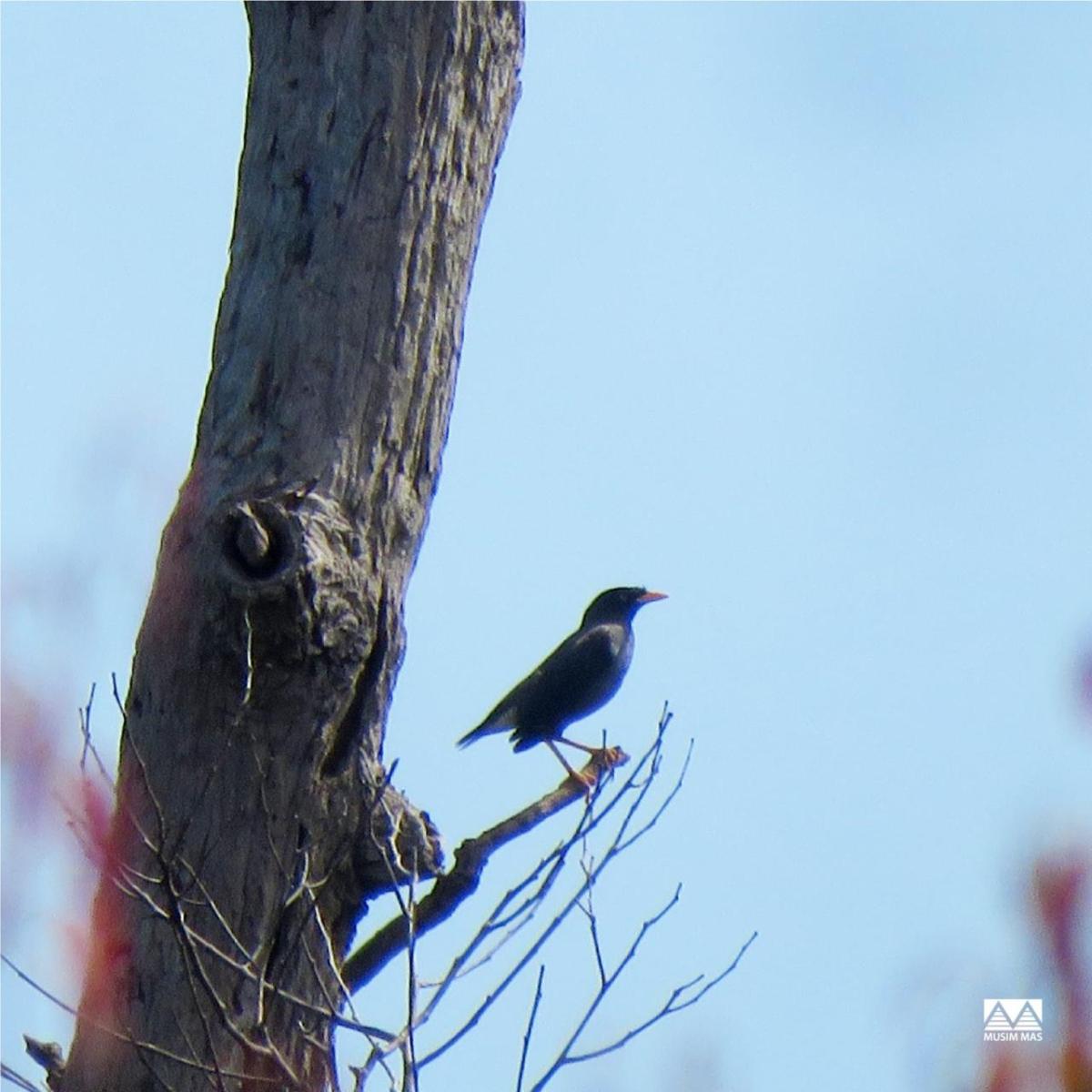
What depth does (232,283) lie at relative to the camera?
400 centimetres

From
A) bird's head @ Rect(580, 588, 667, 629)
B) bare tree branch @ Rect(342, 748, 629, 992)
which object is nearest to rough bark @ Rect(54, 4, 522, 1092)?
bare tree branch @ Rect(342, 748, 629, 992)

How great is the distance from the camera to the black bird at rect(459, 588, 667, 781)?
7.23 meters

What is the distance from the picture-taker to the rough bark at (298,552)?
3543 millimetres

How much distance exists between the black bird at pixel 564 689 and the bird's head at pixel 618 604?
0.11m

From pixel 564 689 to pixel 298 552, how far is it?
379cm

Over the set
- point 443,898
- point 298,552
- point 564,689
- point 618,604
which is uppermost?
point 618,604

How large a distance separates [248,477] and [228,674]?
471mm

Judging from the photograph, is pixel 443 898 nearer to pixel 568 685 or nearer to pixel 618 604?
pixel 568 685

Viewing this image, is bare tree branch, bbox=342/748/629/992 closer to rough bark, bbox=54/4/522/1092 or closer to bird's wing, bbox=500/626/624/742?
rough bark, bbox=54/4/522/1092

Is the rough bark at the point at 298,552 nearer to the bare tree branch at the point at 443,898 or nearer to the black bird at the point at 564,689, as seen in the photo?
the bare tree branch at the point at 443,898

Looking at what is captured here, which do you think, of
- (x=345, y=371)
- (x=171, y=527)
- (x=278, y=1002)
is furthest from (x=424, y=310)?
(x=278, y=1002)

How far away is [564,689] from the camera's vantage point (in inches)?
286

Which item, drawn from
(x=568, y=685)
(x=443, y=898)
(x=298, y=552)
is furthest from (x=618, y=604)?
(x=298, y=552)

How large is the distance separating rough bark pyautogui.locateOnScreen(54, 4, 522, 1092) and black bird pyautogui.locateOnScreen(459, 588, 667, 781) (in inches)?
128
